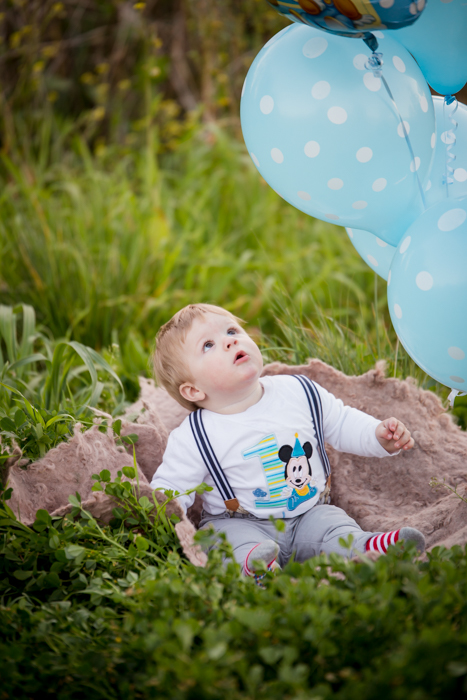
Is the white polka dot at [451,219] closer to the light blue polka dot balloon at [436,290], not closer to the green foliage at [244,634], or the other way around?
the light blue polka dot balloon at [436,290]

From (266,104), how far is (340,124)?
0.58ft

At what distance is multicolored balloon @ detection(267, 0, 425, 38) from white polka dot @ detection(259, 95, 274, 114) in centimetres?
17

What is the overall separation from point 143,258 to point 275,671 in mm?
2265

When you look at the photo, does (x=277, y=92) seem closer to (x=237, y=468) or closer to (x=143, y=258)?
(x=237, y=468)

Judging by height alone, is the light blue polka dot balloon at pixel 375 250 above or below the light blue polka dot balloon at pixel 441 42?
below

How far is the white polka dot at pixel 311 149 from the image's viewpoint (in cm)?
126

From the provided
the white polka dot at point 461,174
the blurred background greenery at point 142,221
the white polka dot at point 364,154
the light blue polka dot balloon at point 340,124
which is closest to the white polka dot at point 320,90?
the light blue polka dot balloon at point 340,124

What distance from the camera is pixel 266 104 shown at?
4.27 ft

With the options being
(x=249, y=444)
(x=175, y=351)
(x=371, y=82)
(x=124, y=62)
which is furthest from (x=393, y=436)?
(x=124, y=62)

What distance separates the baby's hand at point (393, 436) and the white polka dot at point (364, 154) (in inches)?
24.0

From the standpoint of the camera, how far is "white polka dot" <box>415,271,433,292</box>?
1194 millimetres

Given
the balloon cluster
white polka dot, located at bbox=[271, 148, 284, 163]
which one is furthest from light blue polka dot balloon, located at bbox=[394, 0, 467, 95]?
white polka dot, located at bbox=[271, 148, 284, 163]

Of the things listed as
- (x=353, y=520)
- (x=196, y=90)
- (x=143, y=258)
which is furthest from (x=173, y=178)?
(x=353, y=520)

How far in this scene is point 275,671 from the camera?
91 cm
